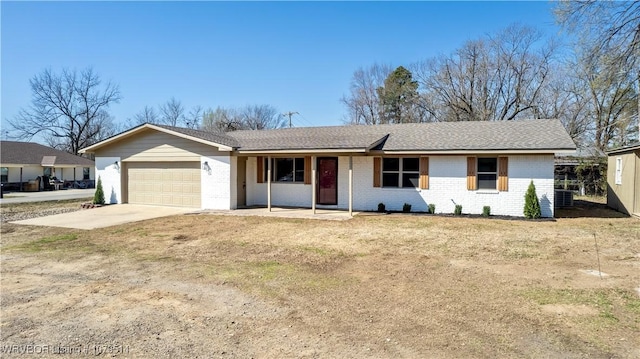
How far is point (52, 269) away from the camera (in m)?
6.62

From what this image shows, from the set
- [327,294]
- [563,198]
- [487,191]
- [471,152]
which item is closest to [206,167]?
[471,152]

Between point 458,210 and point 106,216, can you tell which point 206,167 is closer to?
point 106,216

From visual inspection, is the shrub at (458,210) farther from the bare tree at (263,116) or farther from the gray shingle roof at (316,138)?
the bare tree at (263,116)

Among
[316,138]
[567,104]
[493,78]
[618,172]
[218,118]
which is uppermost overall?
[493,78]

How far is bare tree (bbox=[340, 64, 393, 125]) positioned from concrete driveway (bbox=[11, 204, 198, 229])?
2469 cm

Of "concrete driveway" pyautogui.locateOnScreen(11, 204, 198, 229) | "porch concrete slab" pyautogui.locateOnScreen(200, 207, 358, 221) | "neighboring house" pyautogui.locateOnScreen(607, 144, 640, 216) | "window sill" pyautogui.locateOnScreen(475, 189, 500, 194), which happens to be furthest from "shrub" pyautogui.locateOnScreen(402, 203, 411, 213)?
"concrete driveway" pyautogui.locateOnScreen(11, 204, 198, 229)

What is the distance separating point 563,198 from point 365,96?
23.7 metres

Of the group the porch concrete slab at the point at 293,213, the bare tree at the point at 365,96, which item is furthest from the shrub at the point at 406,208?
the bare tree at the point at 365,96

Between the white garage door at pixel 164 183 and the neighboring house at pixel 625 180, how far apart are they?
54.0 feet

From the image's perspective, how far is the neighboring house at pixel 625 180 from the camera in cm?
1279

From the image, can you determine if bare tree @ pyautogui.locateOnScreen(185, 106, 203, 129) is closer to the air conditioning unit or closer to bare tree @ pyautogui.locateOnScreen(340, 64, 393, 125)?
bare tree @ pyautogui.locateOnScreen(340, 64, 393, 125)

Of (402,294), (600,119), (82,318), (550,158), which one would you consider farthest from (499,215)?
(600,119)

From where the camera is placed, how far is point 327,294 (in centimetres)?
519

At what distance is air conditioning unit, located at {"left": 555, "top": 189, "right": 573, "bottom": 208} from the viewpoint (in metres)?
15.6
